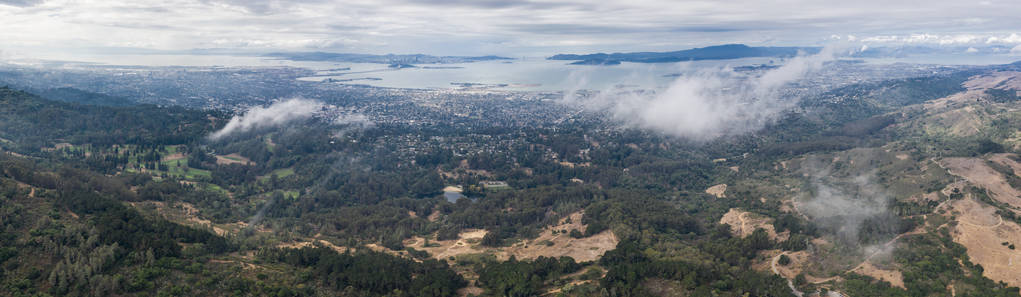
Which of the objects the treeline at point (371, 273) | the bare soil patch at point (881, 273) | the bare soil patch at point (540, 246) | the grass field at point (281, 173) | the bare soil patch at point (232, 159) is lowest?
the bare soil patch at point (540, 246)

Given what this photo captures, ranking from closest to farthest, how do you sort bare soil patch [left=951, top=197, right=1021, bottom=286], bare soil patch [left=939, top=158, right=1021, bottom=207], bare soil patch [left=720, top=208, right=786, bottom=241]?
bare soil patch [left=951, top=197, right=1021, bottom=286] → bare soil patch [left=939, top=158, right=1021, bottom=207] → bare soil patch [left=720, top=208, right=786, bottom=241]

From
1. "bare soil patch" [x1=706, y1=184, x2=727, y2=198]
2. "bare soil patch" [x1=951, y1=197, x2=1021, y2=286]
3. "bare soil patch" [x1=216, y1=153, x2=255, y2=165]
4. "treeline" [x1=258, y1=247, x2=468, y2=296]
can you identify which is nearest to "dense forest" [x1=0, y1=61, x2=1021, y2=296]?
"treeline" [x1=258, y1=247, x2=468, y2=296]

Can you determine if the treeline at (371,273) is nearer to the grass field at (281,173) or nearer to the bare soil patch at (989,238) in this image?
the bare soil patch at (989,238)

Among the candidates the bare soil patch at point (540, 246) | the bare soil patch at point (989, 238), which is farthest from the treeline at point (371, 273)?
the bare soil patch at point (989, 238)

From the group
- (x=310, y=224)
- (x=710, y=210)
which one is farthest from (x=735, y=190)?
(x=310, y=224)

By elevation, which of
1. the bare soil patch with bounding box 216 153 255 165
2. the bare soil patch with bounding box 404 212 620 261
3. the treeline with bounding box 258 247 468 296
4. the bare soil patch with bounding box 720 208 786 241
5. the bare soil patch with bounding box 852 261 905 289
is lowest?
the bare soil patch with bounding box 404 212 620 261

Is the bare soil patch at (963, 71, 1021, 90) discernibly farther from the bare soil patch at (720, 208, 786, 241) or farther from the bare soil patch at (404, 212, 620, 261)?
the bare soil patch at (404, 212, 620, 261)

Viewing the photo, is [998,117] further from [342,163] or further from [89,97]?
[89,97]

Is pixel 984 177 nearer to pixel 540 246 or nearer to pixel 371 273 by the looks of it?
pixel 540 246
